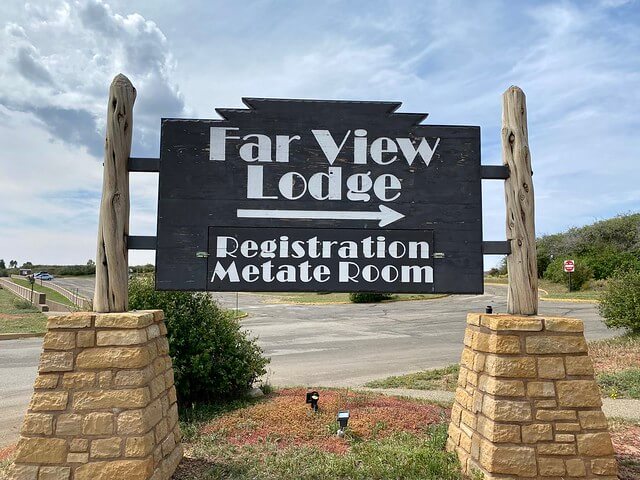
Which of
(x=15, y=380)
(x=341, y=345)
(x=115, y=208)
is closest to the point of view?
(x=115, y=208)

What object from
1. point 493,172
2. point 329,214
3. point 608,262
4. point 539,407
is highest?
point 608,262

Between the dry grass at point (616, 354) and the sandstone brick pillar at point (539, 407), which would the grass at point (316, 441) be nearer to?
the sandstone brick pillar at point (539, 407)

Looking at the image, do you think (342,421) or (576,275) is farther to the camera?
(576,275)

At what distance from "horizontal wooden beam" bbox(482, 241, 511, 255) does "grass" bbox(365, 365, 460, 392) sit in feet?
15.1

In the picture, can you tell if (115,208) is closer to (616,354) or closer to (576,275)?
(616,354)

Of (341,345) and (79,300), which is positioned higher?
(79,300)

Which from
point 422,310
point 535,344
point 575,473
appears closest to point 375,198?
point 535,344

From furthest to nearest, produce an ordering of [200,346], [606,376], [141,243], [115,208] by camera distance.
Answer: [606,376] < [200,346] < [141,243] < [115,208]

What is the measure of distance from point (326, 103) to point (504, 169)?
1.67 meters

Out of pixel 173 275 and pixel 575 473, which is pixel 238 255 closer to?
pixel 173 275

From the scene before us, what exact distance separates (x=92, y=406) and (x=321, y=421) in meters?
2.82

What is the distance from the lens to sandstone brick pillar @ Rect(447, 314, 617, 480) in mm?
3688

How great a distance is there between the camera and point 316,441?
5.10 m

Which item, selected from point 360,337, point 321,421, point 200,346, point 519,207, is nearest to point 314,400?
point 321,421
